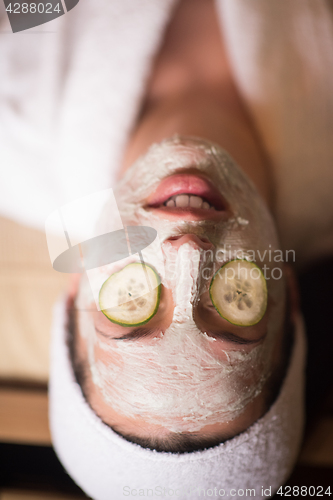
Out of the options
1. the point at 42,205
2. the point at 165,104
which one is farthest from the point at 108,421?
the point at 165,104

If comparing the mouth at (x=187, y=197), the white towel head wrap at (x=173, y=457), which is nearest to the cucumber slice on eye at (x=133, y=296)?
the mouth at (x=187, y=197)

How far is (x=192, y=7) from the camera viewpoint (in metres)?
0.94

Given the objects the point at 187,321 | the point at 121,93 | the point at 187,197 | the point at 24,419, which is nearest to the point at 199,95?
the point at 121,93

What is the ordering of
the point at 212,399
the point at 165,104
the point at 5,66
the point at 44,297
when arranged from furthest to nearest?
the point at 44,297, the point at 165,104, the point at 5,66, the point at 212,399

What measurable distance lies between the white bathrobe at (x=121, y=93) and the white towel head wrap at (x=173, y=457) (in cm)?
48

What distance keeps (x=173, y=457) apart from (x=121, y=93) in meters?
0.84

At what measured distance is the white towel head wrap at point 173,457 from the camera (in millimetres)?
565

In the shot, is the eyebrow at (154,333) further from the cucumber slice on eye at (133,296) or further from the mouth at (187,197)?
the mouth at (187,197)

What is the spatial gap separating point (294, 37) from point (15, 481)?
157cm

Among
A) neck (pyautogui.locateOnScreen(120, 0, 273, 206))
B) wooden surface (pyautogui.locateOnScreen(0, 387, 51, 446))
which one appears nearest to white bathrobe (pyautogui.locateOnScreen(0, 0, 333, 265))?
neck (pyautogui.locateOnScreen(120, 0, 273, 206))

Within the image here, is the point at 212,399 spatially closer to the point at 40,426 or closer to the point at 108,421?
the point at 108,421

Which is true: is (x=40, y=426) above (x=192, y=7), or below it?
below

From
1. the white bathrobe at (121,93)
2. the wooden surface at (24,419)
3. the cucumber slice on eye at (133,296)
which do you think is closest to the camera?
the cucumber slice on eye at (133,296)

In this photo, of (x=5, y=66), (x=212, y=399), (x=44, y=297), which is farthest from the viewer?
(x=44, y=297)
